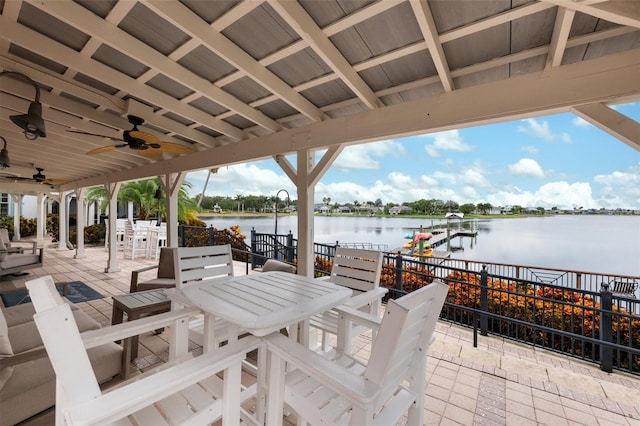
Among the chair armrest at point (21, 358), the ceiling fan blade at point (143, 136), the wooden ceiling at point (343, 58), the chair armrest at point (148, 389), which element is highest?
the wooden ceiling at point (343, 58)

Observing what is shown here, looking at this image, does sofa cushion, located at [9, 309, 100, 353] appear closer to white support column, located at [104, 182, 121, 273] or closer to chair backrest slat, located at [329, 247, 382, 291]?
chair backrest slat, located at [329, 247, 382, 291]

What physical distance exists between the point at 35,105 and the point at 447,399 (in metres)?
4.10

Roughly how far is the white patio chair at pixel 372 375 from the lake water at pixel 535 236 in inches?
187

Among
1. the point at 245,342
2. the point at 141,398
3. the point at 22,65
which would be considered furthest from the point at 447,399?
the point at 22,65

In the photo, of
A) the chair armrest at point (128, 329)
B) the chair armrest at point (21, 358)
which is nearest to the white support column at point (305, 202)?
the chair armrest at point (128, 329)

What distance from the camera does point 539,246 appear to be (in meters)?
11.9

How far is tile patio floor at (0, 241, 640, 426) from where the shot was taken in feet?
6.81

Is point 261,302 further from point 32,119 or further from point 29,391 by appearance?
point 32,119

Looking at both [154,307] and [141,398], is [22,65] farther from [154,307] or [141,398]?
[141,398]

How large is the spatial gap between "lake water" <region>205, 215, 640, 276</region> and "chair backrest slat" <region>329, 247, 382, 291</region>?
11.1ft

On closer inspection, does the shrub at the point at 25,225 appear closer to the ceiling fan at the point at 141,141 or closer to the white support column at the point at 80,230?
the white support column at the point at 80,230

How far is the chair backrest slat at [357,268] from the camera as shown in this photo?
8.32 feet

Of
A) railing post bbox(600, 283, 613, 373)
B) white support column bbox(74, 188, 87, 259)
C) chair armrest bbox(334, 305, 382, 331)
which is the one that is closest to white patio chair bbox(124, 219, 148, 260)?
white support column bbox(74, 188, 87, 259)

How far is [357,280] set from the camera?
2633 mm
